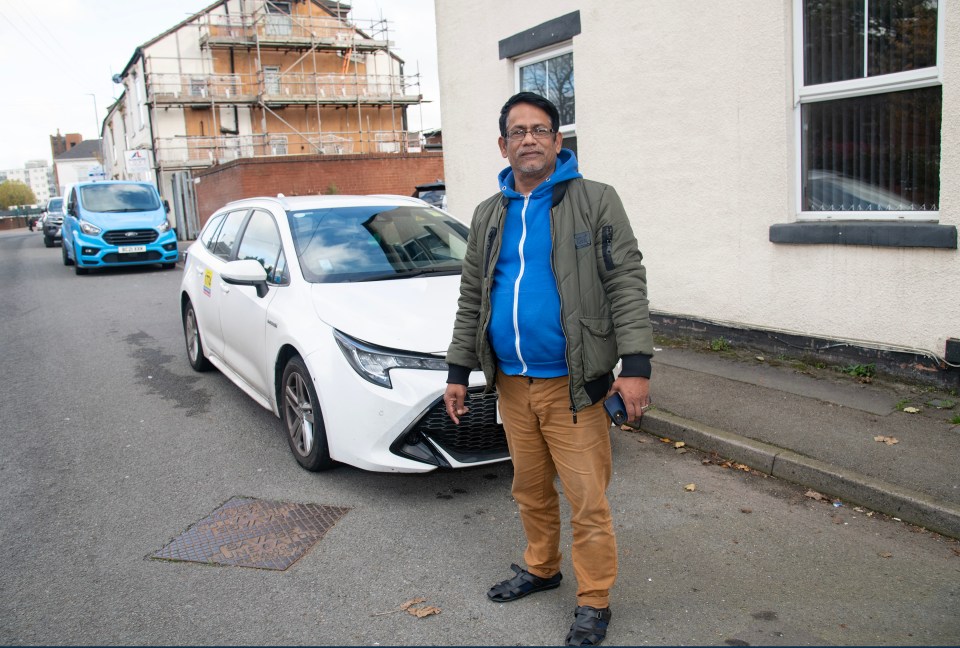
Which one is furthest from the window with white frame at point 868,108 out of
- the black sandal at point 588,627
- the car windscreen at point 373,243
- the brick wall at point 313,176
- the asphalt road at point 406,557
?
the brick wall at point 313,176

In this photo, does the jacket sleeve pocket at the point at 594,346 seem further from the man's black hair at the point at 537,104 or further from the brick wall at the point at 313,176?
the brick wall at the point at 313,176

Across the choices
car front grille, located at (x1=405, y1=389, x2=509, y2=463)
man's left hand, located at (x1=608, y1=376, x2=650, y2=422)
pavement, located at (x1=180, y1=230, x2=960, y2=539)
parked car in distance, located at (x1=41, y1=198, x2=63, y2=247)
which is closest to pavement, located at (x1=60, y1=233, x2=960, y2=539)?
pavement, located at (x1=180, y1=230, x2=960, y2=539)

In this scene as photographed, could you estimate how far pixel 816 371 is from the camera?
619 centimetres

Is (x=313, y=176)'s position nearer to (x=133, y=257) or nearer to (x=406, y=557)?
(x=133, y=257)

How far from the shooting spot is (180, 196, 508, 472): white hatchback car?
4266mm

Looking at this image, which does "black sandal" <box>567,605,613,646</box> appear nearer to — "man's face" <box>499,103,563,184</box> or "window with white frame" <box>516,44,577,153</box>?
"man's face" <box>499,103,563,184</box>

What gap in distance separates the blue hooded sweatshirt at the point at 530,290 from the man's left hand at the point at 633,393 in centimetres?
25

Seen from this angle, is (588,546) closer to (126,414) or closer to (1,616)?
(1,616)

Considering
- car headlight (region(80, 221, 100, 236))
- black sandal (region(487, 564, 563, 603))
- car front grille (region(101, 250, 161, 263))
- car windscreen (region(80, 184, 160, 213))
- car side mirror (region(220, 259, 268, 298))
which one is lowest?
black sandal (region(487, 564, 563, 603))

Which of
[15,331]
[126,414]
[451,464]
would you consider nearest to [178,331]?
[15,331]

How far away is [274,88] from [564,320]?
45.8 meters

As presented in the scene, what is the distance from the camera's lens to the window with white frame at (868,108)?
18.3 feet

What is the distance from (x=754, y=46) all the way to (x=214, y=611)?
574cm

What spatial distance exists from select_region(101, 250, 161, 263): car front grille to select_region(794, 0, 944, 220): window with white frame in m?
14.3
